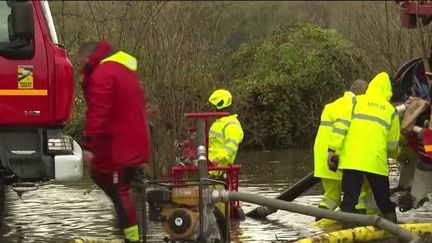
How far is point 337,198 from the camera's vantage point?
10.9 meters

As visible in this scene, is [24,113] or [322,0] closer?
[24,113]

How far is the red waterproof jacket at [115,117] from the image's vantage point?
7.97 meters

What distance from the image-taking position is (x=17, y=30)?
28.9 feet

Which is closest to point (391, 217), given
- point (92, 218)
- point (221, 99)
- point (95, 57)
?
point (221, 99)

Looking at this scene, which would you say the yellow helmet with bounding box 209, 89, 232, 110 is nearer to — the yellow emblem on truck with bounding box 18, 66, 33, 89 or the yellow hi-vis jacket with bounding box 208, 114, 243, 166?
the yellow hi-vis jacket with bounding box 208, 114, 243, 166

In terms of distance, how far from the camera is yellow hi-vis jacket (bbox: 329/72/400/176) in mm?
10234

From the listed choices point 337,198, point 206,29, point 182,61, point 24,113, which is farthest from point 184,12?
point 24,113

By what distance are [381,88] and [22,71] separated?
4021mm

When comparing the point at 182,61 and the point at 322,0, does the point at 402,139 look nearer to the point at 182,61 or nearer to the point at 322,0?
the point at 182,61

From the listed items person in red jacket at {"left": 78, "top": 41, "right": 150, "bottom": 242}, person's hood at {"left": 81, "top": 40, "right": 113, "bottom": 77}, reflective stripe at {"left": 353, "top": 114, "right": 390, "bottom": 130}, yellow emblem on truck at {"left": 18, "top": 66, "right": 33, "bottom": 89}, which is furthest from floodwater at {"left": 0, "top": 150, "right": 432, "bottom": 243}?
person's hood at {"left": 81, "top": 40, "right": 113, "bottom": 77}

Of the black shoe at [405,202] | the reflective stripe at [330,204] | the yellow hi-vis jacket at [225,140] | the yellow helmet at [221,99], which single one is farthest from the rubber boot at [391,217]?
the yellow helmet at [221,99]

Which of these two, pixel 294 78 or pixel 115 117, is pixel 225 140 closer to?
pixel 115 117

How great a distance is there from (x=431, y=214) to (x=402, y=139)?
1232 millimetres

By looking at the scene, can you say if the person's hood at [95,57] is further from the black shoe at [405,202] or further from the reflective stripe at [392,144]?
the black shoe at [405,202]
